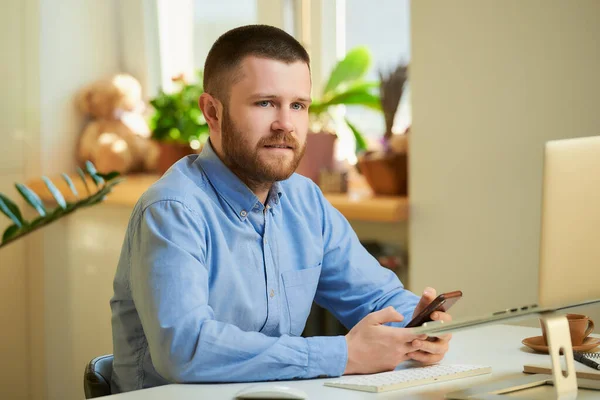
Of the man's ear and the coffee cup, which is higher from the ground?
the man's ear

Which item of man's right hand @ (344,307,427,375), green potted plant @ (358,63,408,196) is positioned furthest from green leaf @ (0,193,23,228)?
green potted plant @ (358,63,408,196)

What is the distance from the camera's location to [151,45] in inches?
151

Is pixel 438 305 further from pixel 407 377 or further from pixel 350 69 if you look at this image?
pixel 350 69

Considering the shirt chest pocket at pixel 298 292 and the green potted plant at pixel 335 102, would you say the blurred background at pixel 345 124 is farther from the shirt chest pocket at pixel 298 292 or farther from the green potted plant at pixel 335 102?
the shirt chest pocket at pixel 298 292

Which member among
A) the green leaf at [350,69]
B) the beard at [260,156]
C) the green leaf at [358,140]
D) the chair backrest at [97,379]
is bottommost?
the chair backrest at [97,379]

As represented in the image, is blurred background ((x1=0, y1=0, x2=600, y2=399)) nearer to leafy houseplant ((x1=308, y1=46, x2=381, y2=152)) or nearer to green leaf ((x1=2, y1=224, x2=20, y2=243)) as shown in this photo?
leafy houseplant ((x1=308, y1=46, x2=381, y2=152))

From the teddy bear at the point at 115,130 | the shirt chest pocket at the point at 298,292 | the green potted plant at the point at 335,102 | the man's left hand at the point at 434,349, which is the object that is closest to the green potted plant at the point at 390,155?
the green potted plant at the point at 335,102

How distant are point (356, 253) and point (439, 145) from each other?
2.71 feet

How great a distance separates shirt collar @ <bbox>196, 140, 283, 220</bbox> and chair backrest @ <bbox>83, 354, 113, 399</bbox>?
0.39m

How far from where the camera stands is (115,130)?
359cm

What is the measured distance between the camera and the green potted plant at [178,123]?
3.37 metres

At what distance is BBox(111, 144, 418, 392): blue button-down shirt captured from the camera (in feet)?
4.45

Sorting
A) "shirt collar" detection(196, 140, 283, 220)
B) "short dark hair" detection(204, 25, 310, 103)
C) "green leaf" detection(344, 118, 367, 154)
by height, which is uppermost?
"short dark hair" detection(204, 25, 310, 103)

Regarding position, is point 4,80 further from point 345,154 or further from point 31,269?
point 345,154
